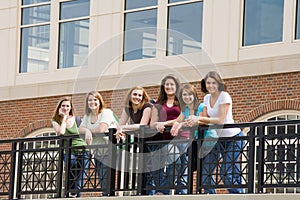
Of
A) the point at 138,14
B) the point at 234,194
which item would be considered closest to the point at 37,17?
the point at 138,14

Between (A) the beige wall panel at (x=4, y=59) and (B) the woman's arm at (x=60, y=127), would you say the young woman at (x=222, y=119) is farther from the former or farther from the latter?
(A) the beige wall panel at (x=4, y=59)

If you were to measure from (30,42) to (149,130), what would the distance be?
11833 millimetres

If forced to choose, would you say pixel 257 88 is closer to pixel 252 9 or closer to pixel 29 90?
pixel 252 9

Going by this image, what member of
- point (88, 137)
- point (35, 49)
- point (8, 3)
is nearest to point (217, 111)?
point (88, 137)

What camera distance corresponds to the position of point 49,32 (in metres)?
26.7

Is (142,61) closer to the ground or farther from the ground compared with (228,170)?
farther from the ground

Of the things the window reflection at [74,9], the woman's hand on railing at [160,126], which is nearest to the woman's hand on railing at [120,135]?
the woman's hand on railing at [160,126]

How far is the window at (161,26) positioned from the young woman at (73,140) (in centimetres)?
609

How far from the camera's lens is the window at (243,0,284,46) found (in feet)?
70.6

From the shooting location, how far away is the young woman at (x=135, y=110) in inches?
610

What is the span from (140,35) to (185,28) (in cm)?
128

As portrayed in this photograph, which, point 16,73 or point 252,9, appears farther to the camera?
point 16,73

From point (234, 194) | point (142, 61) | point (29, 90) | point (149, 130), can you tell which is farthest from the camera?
point (29, 90)

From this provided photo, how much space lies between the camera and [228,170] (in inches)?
596
